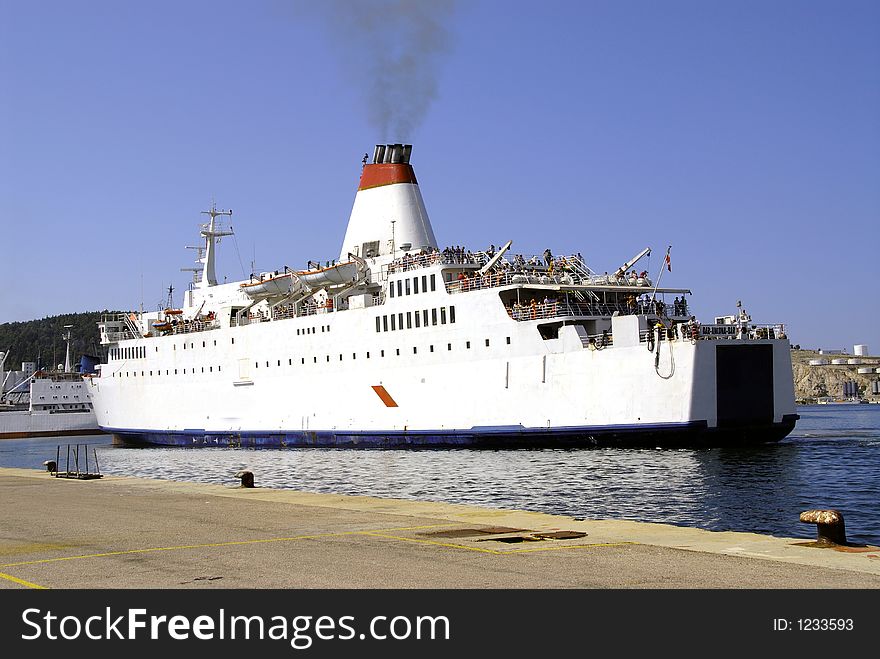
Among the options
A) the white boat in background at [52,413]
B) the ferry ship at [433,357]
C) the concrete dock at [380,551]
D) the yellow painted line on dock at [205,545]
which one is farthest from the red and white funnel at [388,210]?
the white boat in background at [52,413]

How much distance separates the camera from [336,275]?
45.5 m

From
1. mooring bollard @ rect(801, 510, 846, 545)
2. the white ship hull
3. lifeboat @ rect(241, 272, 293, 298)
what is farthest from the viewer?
the white ship hull

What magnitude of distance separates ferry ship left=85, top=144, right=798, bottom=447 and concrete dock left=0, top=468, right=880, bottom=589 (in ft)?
58.2

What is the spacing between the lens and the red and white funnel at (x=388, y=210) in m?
46.6

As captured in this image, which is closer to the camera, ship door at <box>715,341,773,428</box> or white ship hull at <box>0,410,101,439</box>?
ship door at <box>715,341,773,428</box>

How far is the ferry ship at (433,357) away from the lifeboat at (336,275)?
10 centimetres

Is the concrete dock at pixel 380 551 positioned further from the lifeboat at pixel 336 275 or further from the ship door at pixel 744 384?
the lifeboat at pixel 336 275

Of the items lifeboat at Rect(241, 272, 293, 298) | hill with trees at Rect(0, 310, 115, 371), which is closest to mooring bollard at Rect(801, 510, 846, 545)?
lifeboat at Rect(241, 272, 293, 298)

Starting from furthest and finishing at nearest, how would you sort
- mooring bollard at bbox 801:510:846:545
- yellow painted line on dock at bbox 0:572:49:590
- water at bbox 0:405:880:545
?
water at bbox 0:405:880:545, mooring bollard at bbox 801:510:846:545, yellow painted line on dock at bbox 0:572:49:590

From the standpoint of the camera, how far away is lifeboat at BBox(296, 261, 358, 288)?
4538 centimetres

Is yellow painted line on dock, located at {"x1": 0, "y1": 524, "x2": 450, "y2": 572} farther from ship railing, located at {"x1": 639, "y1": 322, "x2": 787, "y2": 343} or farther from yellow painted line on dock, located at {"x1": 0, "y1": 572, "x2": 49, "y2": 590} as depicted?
ship railing, located at {"x1": 639, "y1": 322, "x2": 787, "y2": 343}

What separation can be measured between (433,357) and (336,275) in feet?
26.8

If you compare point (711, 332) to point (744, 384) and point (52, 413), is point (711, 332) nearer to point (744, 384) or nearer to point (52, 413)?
point (744, 384)
